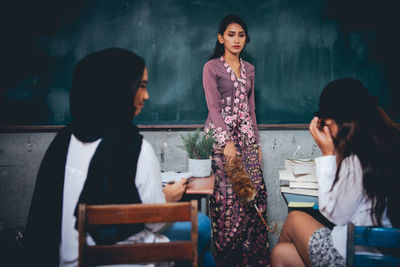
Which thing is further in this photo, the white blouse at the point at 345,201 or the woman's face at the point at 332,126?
the woman's face at the point at 332,126

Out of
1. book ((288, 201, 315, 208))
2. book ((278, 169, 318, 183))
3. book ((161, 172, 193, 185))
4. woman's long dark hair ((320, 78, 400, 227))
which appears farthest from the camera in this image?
book ((161, 172, 193, 185))

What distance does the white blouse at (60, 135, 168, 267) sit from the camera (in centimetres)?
110

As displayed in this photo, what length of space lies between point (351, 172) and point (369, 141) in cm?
16

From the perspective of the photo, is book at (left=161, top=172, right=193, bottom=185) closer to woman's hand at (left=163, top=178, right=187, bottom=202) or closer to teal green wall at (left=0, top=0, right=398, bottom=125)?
woman's hand at (left=163, top=178, right=187, bottom=202)

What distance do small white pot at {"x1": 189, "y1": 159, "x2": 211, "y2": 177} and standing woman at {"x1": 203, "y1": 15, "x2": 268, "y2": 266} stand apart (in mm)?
425

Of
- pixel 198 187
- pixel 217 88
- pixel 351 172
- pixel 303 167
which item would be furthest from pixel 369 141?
pixel 217 88

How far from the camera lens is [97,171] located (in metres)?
1.08

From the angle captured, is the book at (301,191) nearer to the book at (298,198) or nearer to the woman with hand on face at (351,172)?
the book at (298,198)

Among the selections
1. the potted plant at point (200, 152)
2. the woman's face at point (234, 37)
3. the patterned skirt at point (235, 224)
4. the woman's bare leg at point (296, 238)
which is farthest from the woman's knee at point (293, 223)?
the woman's face at point (234, 37)

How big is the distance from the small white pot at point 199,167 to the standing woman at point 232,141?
1.40 feet

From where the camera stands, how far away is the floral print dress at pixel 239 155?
2307 millimetres

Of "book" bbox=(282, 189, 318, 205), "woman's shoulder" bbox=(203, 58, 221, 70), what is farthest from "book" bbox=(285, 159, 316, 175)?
"woman's shoulder" bbox=(203, 58, 221, 70)

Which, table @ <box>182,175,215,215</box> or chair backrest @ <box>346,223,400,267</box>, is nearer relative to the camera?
chair backrest @ <box>346,223,400,267</box>

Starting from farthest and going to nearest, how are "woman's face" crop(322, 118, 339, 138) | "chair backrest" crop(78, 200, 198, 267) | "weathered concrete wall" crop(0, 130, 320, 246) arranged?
"weathered concrete wall" crop(0, 130, 320, 246) → "woman's face" crop(322, 118, 339, 138) → "chair backrest" crop(78, 200, 198, 267)
